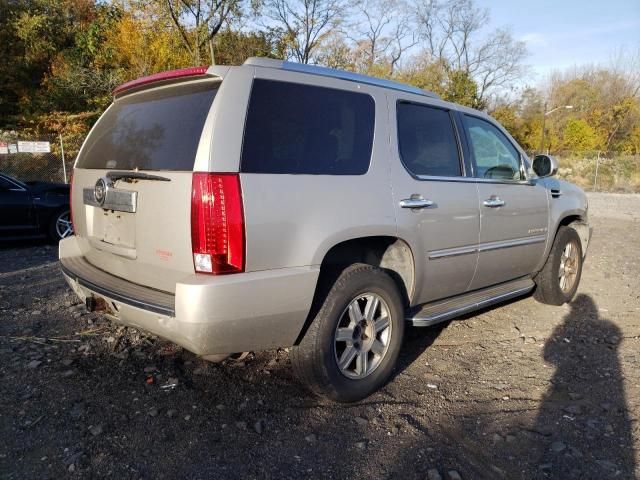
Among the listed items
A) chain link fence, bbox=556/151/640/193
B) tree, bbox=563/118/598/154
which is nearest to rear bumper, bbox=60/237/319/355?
chain link fence, bbox=556/151/640/193

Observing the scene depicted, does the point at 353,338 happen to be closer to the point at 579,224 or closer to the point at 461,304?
the point at 461,304

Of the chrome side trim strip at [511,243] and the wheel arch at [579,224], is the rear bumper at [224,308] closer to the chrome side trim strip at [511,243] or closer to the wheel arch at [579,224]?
the chrome side trim strip at [511,243]

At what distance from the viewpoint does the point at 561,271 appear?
5.08 meters

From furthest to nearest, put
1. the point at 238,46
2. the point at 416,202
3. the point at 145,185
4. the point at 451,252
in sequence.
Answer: the point at 238,46 < the point at 451,252 < the point at 416,202 < the point at 145,185

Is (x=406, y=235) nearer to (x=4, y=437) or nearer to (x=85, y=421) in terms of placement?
(x=85, y=421)

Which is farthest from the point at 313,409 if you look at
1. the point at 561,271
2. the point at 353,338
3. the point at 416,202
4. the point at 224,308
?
the point at 561,271

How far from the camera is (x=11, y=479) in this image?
2.28m

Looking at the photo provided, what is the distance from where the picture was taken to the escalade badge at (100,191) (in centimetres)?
293

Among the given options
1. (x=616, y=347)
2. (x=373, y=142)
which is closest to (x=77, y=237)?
(x=373, y=142)

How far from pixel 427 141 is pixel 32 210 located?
21.9 ft

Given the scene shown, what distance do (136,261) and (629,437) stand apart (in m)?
2.88

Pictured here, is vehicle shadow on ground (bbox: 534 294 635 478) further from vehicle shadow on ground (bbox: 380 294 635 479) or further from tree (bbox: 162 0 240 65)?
tree (bbox: 162 0 240 65)

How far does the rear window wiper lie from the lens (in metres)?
2.58

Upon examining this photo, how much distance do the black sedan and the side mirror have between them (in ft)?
21.0
